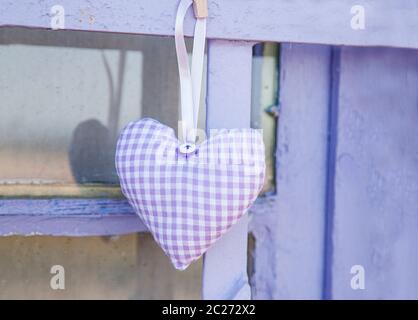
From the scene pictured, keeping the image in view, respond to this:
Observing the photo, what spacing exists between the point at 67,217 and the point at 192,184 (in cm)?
46

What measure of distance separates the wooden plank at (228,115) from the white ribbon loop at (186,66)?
4 centimetres

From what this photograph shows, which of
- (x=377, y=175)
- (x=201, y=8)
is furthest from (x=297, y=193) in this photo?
(x=201, y=8)

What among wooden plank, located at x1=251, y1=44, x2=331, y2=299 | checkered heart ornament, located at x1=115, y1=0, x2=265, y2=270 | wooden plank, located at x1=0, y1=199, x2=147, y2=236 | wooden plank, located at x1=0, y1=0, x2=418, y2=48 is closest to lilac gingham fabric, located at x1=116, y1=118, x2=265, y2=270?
checkered heart ornament, located at x1=115, y1=0, x2=265, y2=270

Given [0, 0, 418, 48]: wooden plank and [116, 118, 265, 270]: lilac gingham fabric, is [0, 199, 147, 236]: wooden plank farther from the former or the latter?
[0, 0, 418, 48]: wooden plank

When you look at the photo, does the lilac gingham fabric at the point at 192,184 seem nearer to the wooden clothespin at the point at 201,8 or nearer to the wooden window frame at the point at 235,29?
the wooden window frame at the point at 235,29

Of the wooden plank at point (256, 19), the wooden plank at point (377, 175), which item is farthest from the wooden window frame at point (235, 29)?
the wooden plank at point (377, 175)

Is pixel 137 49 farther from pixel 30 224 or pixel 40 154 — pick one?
pixel 30 224

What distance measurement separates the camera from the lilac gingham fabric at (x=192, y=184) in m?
0.94

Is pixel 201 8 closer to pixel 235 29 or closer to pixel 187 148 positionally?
pixel 235 29

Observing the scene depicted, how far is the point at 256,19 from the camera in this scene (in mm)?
1037

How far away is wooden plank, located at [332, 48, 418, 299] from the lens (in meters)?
1.42

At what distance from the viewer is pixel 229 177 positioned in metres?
0.94
